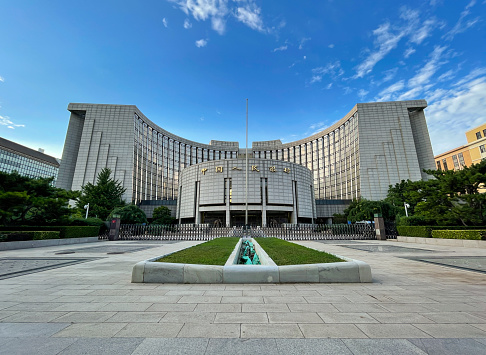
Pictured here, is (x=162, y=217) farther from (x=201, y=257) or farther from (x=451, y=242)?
(x=451, y=242)

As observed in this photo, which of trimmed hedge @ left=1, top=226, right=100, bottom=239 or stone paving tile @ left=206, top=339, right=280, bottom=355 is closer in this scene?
stone paving tile @ left=206, top=339, right=280, bottom=355

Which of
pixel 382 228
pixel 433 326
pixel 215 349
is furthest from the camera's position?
pixel 382 228

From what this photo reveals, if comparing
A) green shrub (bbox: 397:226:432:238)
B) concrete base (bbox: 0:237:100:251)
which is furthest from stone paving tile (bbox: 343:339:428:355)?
green shrub (bbox: 397:226:432:238)

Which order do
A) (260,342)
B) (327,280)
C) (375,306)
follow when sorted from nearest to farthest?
1. (260,342)
2. (375,306)
3. (327,280)

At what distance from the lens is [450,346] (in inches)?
110

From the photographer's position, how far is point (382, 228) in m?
24.0

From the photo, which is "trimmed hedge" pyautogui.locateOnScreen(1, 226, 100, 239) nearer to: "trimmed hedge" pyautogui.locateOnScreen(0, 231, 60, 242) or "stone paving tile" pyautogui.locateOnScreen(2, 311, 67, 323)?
"trimmed hedge" pyautogui.locateOnScreen(0, 231, 60, 242)

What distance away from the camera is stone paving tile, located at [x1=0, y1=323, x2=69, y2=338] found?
3159mm

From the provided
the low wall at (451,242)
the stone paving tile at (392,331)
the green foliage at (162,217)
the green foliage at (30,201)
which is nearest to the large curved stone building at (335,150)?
the green foliage at (162,217)

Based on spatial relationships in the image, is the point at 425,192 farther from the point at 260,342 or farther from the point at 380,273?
the point at 260,342

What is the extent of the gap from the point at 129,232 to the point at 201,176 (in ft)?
112

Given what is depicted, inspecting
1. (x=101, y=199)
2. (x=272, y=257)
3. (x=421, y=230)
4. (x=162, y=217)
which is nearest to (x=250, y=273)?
(x=272, y=257)

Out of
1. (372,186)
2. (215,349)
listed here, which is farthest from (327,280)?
(372,186)

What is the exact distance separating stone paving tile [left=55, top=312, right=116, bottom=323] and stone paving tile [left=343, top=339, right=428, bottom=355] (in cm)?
381
